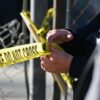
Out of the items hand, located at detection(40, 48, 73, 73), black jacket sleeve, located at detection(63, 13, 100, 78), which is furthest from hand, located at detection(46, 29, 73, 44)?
hand, located at detection(40, 48, 73, 73)

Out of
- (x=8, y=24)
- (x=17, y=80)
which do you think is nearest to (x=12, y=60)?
(x=17, y=80)

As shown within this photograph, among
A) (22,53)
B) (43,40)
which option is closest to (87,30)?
(43,40)

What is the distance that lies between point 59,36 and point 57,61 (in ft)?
0.74

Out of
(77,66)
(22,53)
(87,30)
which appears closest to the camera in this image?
(77,66)

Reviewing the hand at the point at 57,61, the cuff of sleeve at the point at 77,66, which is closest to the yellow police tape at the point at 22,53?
the hand at the point at 57,61

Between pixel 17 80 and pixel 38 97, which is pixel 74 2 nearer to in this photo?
pixel 38 97

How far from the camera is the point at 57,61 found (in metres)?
1.74

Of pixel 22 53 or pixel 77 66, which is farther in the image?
pixel 22 53

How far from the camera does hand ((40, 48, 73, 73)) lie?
1723 mm

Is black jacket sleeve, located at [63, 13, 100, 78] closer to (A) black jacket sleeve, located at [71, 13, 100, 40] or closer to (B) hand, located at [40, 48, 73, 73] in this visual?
(A) black jacket sleeve, located at [71, 13, 100, 40]

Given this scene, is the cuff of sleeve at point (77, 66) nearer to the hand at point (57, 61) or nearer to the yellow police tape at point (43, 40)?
the hand at point (57, 61)

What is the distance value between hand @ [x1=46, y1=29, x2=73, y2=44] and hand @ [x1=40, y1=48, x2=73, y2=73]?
133 mm

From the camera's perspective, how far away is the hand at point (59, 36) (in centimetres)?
193

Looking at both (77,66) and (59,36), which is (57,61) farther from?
(59,36)
